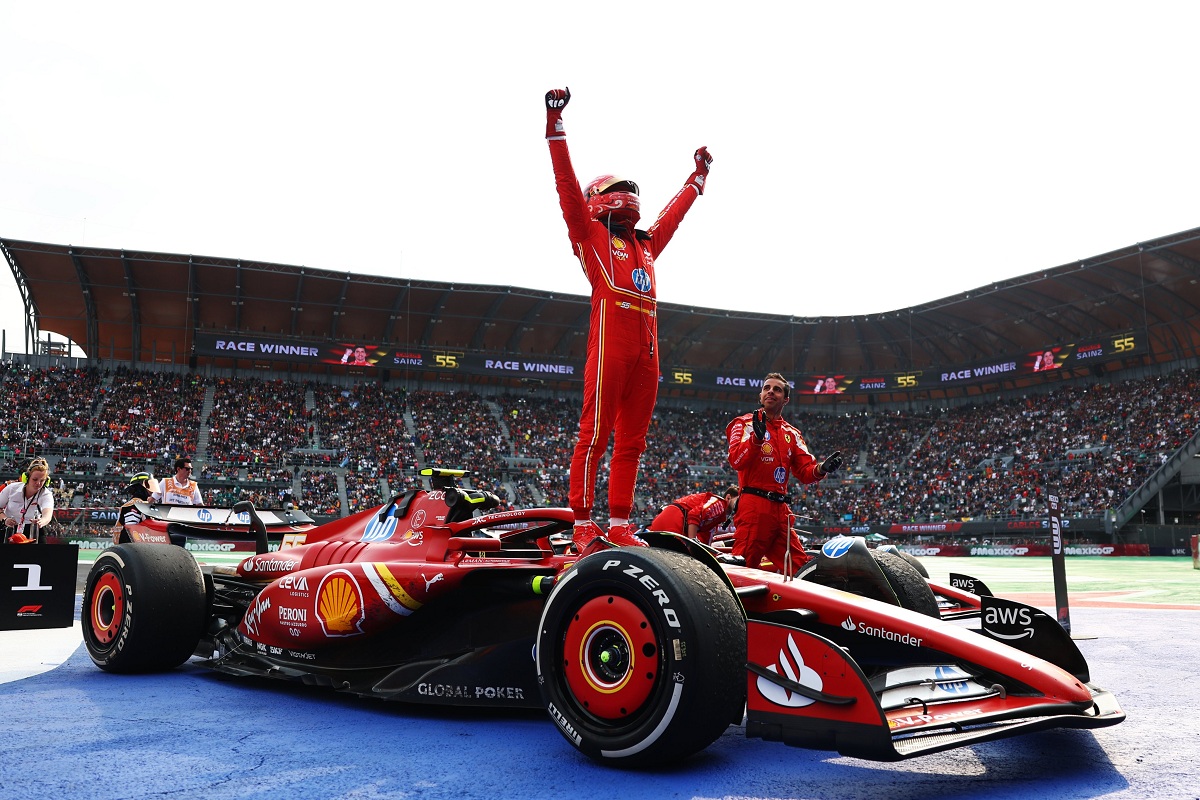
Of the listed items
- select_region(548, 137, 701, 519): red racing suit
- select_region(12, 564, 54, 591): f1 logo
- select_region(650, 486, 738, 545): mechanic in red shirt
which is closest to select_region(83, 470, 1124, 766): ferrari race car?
select_region(548, 137, 701, 519): red racing suit

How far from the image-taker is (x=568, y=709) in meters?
3.17

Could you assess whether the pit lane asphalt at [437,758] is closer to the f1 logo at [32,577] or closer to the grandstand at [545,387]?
the f1 logo at [32,577]

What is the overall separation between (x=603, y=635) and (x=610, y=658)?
0.28 ft

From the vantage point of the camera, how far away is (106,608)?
17.9 feet

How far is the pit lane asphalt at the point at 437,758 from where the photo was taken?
111 inches

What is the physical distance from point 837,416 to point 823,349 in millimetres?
4296

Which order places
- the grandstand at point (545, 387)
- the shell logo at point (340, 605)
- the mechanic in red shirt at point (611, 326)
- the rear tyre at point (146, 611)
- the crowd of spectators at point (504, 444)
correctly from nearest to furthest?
the shell logo at point (340, 605) → the mechanic in red shirt at point (611, 326) → the rear tyre at point (146, 611) → the crowd of spectators at point (504, 444) → the grandstand at point (545, 387)

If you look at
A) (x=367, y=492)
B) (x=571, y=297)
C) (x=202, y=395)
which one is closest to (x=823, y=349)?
(x=571, y=297)

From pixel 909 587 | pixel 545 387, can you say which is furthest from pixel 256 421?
pixel 909 587

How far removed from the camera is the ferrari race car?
2.85 metres

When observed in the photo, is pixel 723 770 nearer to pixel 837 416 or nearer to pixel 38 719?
pixel 38 719

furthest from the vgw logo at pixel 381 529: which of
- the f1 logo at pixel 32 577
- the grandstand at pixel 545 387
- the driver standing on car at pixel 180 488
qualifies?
the grandstand at pixel 545 387

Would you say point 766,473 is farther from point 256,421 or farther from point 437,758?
point 256,421

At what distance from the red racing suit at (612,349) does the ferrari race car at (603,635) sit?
38 centimetres
